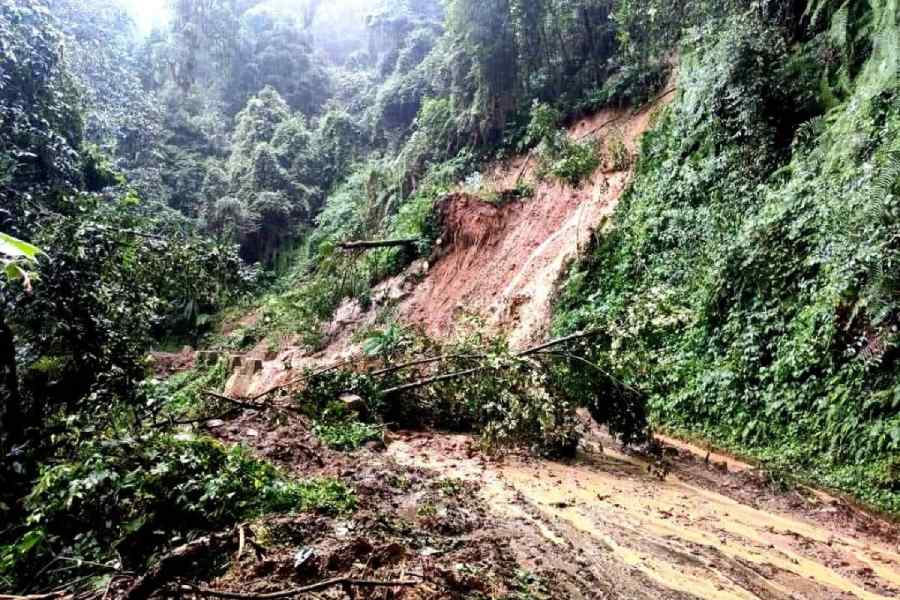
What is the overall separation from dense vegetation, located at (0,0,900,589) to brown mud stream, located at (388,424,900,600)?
2.16 ft

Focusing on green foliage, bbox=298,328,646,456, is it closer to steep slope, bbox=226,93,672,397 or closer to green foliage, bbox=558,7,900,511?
green foliage, bbox=558,7,900,511

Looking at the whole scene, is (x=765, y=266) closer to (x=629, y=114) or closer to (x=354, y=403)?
(x=354, y=403)

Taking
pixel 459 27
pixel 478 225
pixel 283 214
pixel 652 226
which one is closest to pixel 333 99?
pixel 283 214

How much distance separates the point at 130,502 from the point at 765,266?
28.9ft

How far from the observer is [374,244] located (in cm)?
1514

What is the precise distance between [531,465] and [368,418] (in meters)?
2.57

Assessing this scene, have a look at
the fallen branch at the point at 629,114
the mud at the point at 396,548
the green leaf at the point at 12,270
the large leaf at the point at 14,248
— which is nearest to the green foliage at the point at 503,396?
the mud at the point at 396,548

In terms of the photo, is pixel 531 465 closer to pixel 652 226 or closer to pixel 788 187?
pixel 788 187

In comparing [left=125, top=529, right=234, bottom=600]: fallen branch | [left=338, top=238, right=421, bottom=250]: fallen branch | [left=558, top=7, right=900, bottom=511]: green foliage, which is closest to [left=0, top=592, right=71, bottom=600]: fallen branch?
[left=125, top=529, right=234, bottom=600]: fallen branch

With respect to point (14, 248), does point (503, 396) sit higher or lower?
lower

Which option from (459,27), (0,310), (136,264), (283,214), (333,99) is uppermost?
(333,99)

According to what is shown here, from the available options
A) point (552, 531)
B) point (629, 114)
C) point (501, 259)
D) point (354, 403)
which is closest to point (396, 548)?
point (552, 531)

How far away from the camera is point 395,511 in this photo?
14.9 feet

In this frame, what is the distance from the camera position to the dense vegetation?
4188mm
